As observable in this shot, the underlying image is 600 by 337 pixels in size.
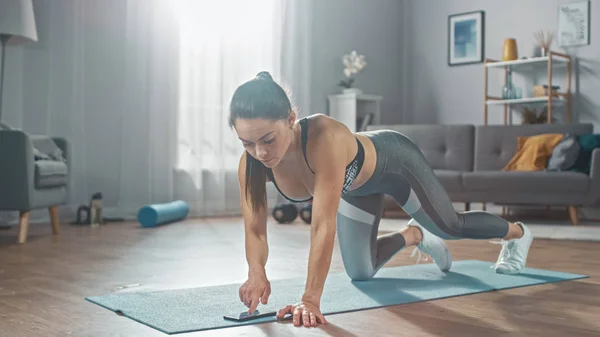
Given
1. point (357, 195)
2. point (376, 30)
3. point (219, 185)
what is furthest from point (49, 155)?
point (376, 30)

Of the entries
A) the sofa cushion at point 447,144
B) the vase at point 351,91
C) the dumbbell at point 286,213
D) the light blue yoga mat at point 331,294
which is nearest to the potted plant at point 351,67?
the vase at point 351,91

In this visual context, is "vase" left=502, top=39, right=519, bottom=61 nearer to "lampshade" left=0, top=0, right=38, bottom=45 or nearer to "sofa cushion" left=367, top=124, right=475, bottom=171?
"sofa cushion" left=367, top=124, right=475, bottom=171

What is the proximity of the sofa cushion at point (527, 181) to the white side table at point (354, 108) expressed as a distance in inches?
62.2

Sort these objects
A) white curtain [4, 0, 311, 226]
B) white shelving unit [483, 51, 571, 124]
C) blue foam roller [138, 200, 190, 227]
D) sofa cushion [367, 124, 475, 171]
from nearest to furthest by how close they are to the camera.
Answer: blue foam roller [138, 200, 190, 227]
white curtain [4, 0, 311, 226]
sofa cushion [367, 124, 475, 171]
white shelving unit [483, 51, 571, 124]

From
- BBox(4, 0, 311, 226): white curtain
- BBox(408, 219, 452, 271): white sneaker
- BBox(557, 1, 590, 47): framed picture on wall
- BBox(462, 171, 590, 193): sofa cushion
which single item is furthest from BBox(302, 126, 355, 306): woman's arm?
BBox(557, 1, 590, 47): framed picture on wall

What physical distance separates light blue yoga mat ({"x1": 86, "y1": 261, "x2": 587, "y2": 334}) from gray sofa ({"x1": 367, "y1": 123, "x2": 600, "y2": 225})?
7.72 ft

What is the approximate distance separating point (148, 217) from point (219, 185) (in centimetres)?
117

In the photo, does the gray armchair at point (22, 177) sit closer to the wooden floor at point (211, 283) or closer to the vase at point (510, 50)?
the wooden floor at point (211, 283)

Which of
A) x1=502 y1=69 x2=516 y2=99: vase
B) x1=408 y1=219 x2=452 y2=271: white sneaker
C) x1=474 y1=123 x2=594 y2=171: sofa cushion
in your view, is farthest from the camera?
x1=502 y1=69 x2=516 y2=99: vase

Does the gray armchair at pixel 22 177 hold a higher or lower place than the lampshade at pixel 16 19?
lower

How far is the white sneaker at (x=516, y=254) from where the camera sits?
2545 mm

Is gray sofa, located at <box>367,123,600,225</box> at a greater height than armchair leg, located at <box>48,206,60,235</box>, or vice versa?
gray sofa, located at <box>367,123,600,225</box>

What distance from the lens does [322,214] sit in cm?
171

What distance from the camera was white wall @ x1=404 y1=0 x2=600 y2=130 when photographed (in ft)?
20.0
